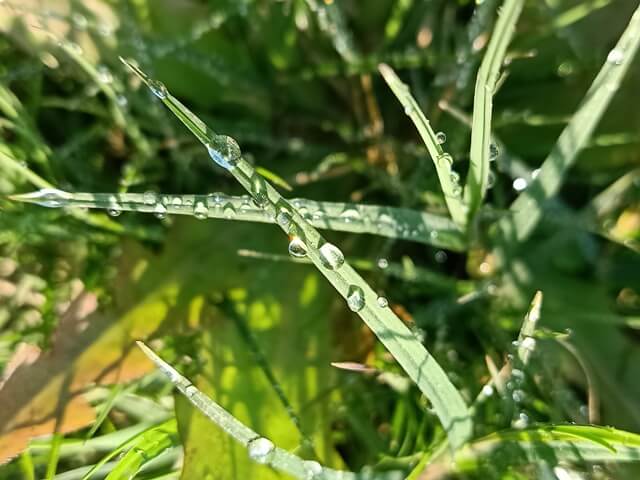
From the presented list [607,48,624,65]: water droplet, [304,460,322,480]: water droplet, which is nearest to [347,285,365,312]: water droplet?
[304,460,322,480]: water droplet

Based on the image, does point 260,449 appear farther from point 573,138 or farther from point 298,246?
point 573,138

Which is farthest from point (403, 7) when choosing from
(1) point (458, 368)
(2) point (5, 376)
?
(2) point (5, 376)

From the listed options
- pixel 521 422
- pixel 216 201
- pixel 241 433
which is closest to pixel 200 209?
pixel 216 201

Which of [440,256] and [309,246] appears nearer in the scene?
[309,246]

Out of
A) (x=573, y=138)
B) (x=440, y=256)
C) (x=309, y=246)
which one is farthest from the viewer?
(x=440, y=256)

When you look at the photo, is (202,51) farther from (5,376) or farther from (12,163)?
(5,376)

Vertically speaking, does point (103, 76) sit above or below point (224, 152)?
above

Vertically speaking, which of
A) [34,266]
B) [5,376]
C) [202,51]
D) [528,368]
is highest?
[202,51]

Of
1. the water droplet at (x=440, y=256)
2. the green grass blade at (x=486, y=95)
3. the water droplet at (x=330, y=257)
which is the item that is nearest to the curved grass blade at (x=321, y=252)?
the water droplet at (x=330, y=257)
